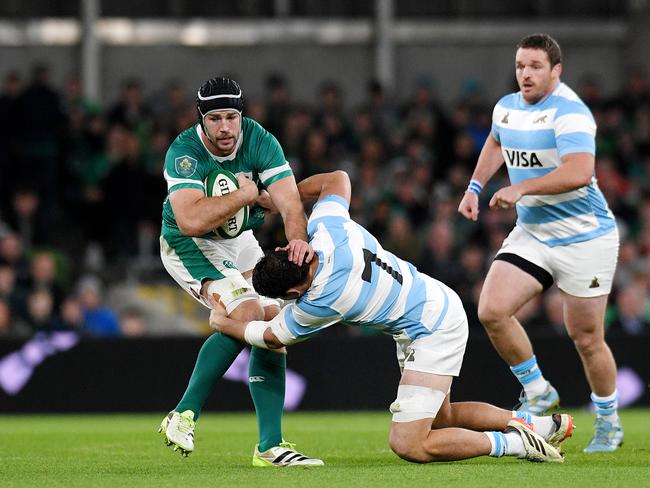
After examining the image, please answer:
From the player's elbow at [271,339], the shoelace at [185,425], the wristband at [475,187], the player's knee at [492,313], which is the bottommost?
the shoelace at [185,425]

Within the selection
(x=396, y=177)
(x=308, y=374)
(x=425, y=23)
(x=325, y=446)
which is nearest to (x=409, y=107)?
(x=396, y=177)

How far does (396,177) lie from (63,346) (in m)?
4.86

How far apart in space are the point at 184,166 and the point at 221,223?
14.9 inches

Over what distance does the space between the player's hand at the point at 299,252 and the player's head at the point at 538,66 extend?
2.07 metres

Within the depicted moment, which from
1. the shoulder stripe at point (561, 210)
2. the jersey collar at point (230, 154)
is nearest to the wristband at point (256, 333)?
the jersey collar at point (230, 154)

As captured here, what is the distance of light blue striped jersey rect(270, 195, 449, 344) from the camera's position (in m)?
6.75

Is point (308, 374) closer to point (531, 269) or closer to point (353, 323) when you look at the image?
point (531, 269)

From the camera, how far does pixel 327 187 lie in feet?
24.0

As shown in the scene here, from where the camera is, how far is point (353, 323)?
7012 millimetres

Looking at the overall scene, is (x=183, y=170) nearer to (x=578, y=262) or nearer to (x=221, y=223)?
(x=221, y=223)

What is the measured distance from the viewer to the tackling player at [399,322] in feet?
22.1

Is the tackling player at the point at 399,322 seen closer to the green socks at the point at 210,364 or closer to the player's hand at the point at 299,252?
the player's hand at the point at 299,252

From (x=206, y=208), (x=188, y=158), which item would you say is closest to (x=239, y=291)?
(x=206, y=208)

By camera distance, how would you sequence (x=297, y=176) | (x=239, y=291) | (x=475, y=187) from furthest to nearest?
(x=297, y=176)
(x=475, y=187)
(x=239, y=291)
